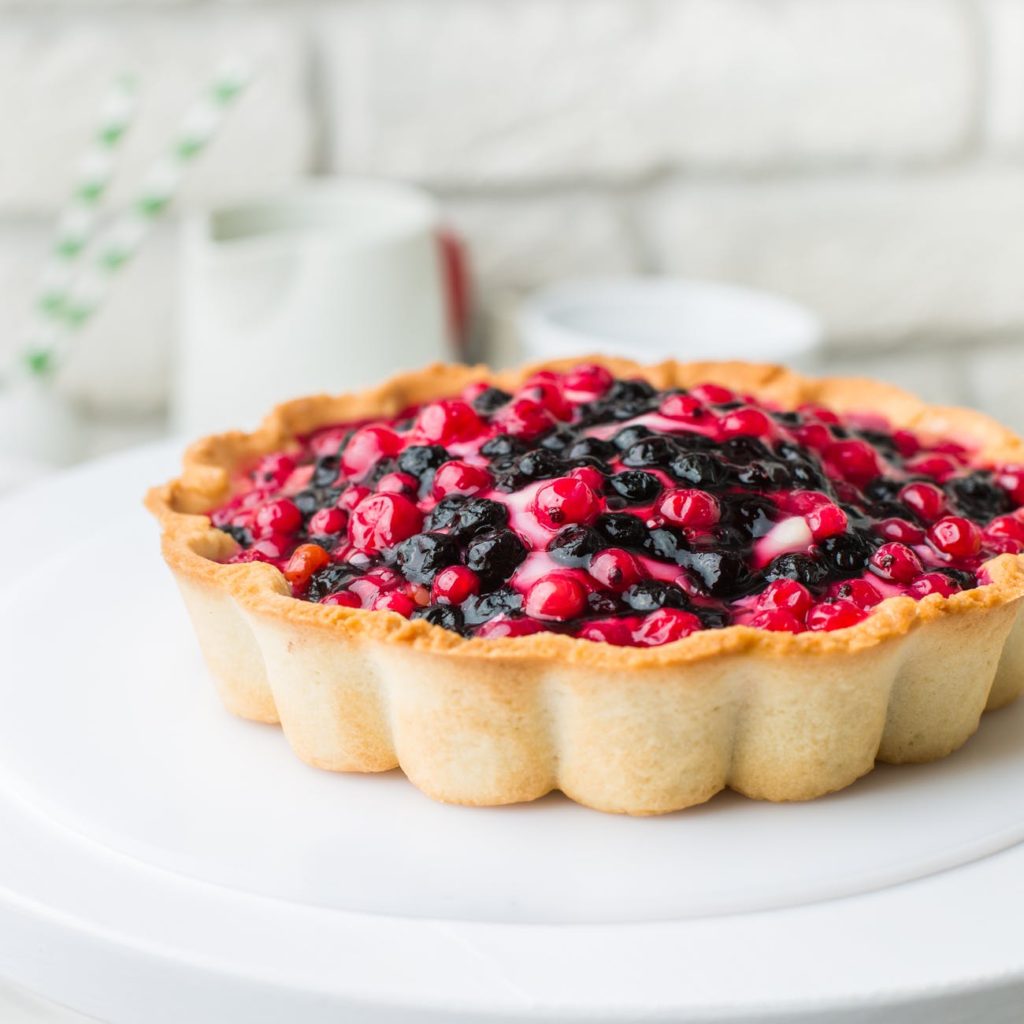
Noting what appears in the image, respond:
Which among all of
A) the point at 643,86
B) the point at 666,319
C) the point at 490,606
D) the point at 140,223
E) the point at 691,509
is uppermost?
the point at 643,86

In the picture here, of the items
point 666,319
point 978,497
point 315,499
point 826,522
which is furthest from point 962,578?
point 666,319

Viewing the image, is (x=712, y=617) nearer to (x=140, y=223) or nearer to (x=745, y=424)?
(x=745, y=424)

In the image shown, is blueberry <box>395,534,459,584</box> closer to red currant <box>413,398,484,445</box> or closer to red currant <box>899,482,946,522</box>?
red currant <box>413,398,484,445</box>

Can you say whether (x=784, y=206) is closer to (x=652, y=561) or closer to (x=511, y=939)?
(x=652, y=561)

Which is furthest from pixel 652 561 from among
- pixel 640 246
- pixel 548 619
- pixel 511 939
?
pixel 640 246

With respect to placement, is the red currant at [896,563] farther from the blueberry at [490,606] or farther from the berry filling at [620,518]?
the blueberry at [490,606]

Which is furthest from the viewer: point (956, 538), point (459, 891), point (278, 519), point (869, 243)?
point (869, 243)

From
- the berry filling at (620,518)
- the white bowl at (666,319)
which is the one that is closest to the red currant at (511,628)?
the berry filling at (620,518)
